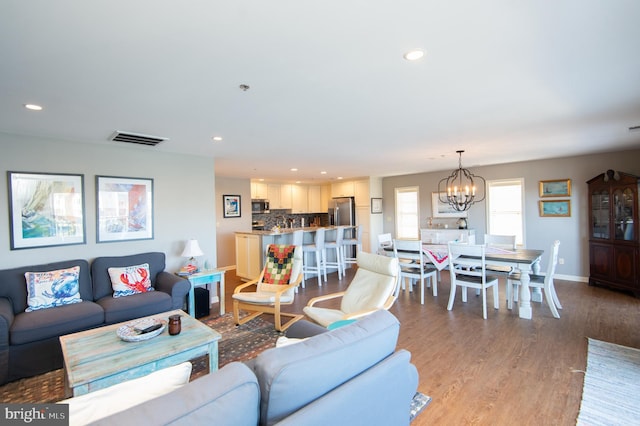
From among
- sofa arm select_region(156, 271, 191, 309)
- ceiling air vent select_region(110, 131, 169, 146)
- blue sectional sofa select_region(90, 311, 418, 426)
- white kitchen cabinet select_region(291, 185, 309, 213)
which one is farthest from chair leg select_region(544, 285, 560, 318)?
white kitchen cabinet select_region(291, 185, 309, 213)

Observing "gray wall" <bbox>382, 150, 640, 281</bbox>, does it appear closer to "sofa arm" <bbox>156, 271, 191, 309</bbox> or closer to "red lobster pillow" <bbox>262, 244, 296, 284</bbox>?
"red lobster pillow" <bbox>262, 244, 296, 284</bbox>

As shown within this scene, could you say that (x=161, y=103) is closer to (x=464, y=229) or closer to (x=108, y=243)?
(x=108, y=243)

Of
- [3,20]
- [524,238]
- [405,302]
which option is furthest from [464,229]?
[3,20]

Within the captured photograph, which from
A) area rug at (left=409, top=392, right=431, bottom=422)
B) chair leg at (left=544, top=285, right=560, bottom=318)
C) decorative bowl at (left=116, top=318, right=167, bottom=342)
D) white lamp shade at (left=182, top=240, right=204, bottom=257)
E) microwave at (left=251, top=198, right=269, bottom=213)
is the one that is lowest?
area rug at (left=409, top=392, right=431, bottom=422)

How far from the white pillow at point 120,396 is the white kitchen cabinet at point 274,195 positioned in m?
7.47

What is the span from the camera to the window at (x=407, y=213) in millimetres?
7707

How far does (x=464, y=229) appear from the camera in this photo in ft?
21.7

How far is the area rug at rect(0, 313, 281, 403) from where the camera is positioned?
95.7 inches

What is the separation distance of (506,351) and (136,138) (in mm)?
4611

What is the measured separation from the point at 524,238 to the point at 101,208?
7225 millimetres

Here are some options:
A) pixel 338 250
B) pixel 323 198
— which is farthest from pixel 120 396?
pixel 323 198

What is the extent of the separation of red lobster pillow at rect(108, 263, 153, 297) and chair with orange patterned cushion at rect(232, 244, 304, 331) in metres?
1.09

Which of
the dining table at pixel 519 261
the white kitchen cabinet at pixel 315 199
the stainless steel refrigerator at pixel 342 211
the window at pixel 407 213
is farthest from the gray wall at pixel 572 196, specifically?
the white kitchen cabinet at pixel 315 199

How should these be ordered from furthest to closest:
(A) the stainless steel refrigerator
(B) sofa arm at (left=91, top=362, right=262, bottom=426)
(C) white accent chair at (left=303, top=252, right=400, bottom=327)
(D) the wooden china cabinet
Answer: (A) the stainless steel refrigerator < (D) the wooden china cabinet < (C) white accent chair at (left=303, top=252, right=400, bottom=327) < (B) sofa arm at (left=91, top=362, right=262, bottom=426)
